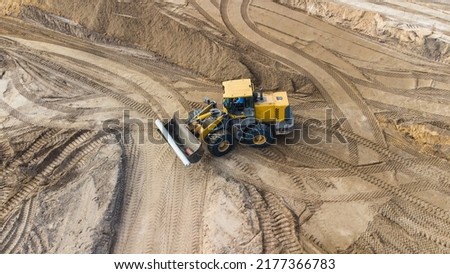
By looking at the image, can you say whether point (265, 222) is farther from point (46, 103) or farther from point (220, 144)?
point (46, 103)

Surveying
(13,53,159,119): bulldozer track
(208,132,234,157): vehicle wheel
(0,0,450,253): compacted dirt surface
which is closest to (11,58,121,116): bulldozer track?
(0,0,450,253): compacted dirt surface

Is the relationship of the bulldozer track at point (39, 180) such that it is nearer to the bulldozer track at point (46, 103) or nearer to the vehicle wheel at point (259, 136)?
the bulldozer track at point (46, 103)

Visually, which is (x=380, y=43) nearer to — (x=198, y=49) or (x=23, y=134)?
(x=198, y=49)

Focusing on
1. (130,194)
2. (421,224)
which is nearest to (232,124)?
(130,194)

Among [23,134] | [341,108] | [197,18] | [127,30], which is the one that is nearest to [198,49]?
[197,18]

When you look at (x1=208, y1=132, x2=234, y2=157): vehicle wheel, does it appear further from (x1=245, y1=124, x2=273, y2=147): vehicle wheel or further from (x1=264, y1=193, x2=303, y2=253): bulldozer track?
(x1=264, y1=193, x2=303, y2=253): bulldozer track

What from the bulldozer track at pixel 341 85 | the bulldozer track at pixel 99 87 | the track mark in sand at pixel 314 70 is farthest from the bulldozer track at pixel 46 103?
the bulldozer track at pixel 341 85
